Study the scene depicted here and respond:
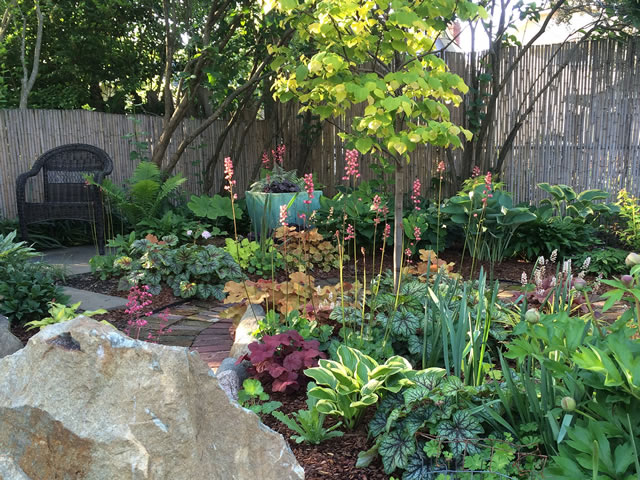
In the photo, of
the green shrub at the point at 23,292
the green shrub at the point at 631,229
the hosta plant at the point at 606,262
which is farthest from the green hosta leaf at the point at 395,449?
the green shrub at the point at 631,229

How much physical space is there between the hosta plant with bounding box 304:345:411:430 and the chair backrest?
4.71 m

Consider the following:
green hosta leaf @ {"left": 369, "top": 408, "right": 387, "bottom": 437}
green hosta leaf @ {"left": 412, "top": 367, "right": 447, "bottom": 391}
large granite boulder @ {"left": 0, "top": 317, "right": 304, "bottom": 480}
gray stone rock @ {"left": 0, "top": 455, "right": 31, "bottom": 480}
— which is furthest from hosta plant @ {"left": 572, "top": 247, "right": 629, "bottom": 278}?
gray stone rock @ {"left": 0, "top": 455, "right": 31, "bottom": 480}

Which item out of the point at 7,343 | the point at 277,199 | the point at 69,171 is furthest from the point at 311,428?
the point at 69,171

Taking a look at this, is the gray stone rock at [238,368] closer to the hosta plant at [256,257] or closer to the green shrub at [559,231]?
the hosta plant at [256,257]

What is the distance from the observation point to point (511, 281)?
4.47 meters

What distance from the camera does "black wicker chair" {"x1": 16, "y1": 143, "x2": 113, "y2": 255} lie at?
18.2 feet

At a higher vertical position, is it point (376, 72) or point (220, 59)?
point (220, 59)

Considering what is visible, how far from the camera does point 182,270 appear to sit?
422cm

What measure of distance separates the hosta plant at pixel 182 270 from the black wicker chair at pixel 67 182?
58.5 inches

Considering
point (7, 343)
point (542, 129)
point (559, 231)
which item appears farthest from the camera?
point (542, 129)

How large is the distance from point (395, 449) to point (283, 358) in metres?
0.78

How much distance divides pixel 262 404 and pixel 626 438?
1.27 metres

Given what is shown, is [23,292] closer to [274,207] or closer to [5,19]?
[274,207]

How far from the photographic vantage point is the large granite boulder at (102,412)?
1076mm
